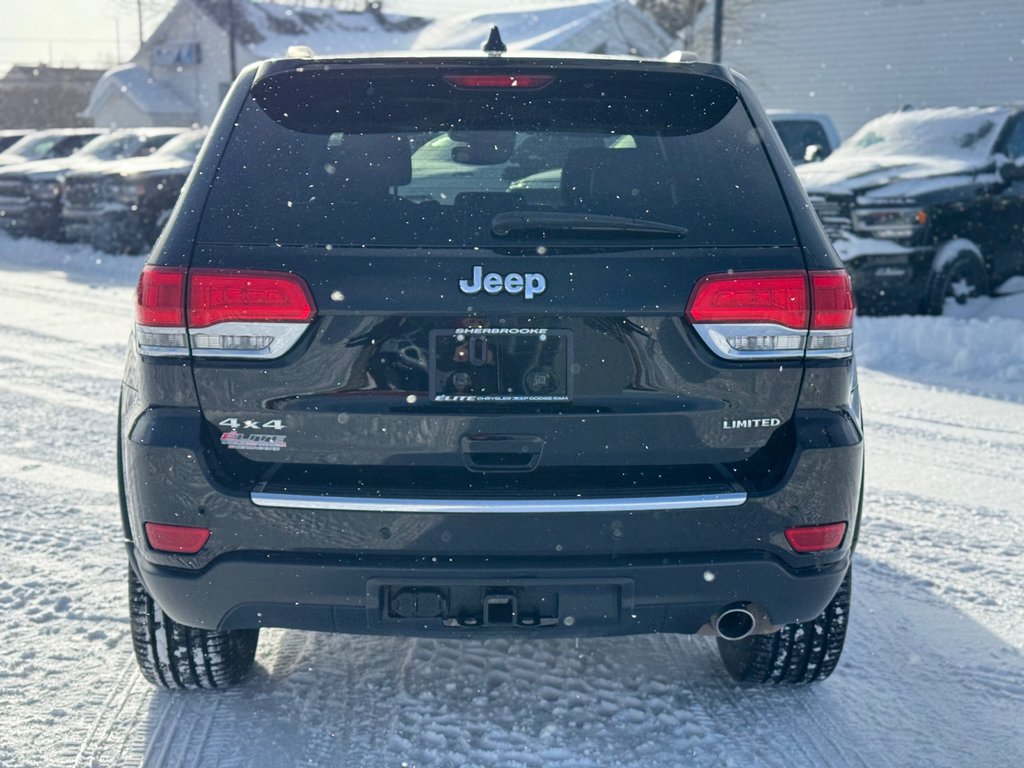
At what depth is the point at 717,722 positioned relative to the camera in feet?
10.8

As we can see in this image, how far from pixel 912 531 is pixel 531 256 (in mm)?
2950

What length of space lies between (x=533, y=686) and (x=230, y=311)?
57.3 inches

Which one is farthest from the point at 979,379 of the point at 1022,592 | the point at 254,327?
the point at 254,327

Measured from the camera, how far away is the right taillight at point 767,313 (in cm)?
283

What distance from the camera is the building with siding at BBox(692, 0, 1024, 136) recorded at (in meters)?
25.5

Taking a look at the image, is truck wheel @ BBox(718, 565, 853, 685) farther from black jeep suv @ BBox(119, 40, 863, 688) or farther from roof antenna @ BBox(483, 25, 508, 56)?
roof antenna @ BBox(483, 25, 508, 56)

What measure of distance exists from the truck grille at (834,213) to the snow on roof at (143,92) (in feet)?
136

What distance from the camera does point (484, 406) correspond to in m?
2.81

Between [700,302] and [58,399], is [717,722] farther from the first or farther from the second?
[58,399]

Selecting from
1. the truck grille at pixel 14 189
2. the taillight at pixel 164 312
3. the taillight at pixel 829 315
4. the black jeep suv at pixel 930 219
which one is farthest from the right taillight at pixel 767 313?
the truck grille at pixel 14 189

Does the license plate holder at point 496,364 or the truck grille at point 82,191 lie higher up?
the license plate holder at point 496,364

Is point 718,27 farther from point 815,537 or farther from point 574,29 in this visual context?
point 815,537

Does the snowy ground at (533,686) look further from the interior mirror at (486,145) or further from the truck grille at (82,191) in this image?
the truck grille at (82,191)

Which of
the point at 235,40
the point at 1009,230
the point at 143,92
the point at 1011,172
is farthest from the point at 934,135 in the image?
the point at 143,92
